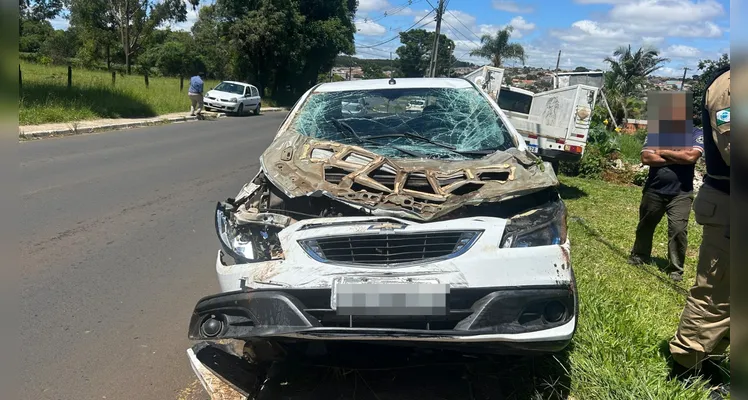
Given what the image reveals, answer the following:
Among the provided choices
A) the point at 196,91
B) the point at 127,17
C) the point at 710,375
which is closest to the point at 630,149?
the point at 710,375

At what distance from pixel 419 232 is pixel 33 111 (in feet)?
49.9

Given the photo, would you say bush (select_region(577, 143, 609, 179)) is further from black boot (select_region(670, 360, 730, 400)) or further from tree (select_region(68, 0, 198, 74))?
tree (select_region(68, 0, 198, 74))

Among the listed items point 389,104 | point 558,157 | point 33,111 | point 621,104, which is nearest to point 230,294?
point 389,104

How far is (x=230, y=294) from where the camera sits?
295 centimetres

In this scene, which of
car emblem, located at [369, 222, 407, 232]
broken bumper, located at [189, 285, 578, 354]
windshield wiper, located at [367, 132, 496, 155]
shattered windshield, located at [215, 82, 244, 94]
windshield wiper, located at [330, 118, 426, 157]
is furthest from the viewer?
shattered windshield, located at [215, 82, 244, 94]

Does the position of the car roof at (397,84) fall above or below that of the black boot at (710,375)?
above

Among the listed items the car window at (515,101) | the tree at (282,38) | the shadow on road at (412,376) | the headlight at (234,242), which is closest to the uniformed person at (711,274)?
the shadow on road at (412,376)

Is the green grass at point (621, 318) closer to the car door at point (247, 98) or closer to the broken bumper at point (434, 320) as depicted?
the broken bumper at point (434, 320)

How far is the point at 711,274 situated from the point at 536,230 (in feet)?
3.06

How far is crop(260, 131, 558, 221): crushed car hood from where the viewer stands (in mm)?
3094

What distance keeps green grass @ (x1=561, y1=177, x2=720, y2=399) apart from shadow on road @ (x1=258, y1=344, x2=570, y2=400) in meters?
0.19

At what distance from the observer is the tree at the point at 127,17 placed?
41625mm

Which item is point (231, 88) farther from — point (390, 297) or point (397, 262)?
point (390, 297)

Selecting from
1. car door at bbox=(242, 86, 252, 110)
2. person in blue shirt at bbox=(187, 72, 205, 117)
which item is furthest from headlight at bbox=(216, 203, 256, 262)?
car door at bbox=(242, 86, 252, 110)
